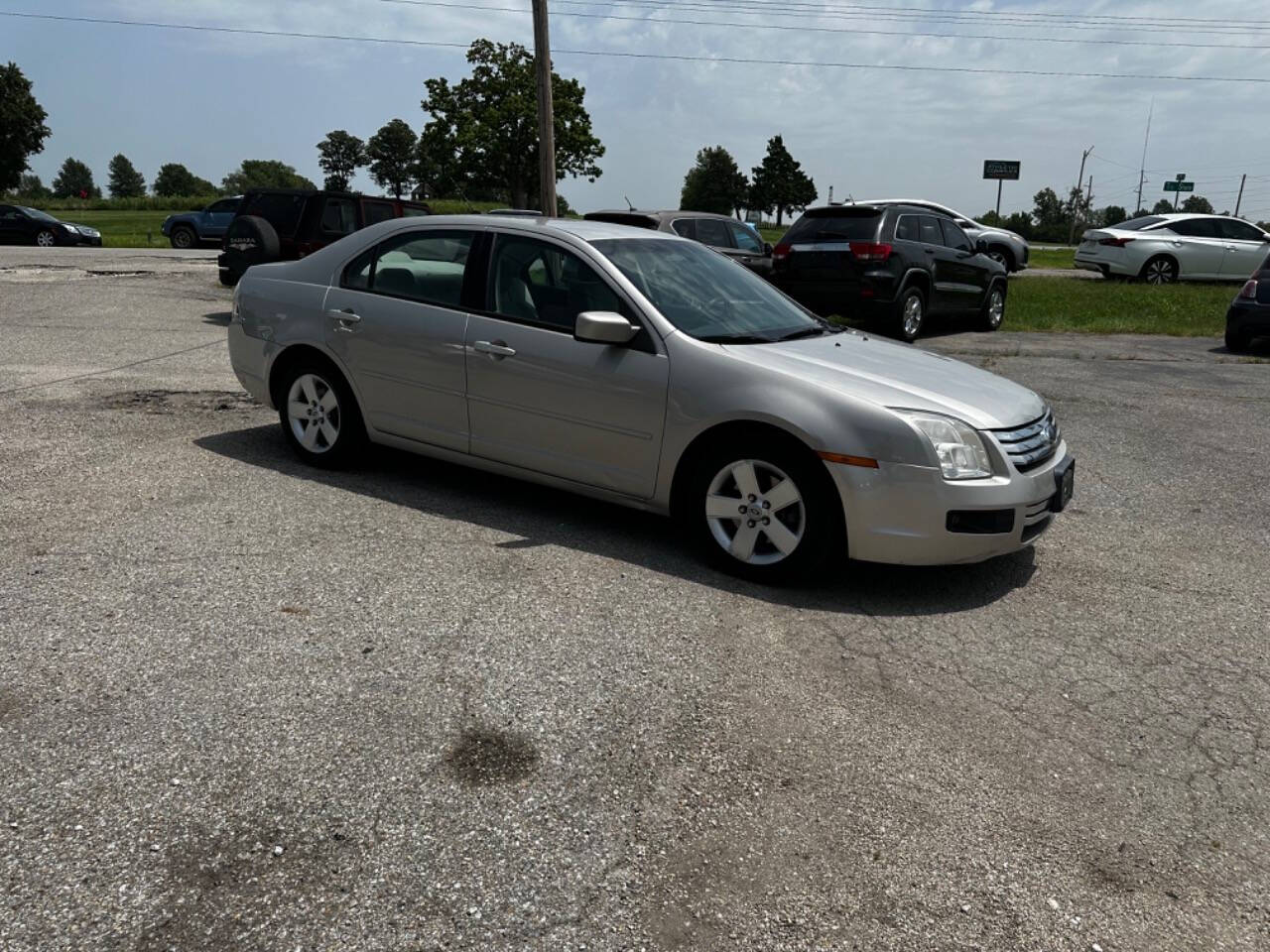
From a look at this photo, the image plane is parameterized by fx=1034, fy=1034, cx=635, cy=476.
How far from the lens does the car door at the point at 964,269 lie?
14258 millimetres

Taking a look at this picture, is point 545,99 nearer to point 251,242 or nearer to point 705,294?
point 251,242

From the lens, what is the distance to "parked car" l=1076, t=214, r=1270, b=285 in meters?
22.3

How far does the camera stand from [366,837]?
109 inches

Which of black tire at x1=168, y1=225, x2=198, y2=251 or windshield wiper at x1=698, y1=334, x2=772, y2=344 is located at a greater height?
windshield wiper at x1=698, y1=334, x2=772, y2=344

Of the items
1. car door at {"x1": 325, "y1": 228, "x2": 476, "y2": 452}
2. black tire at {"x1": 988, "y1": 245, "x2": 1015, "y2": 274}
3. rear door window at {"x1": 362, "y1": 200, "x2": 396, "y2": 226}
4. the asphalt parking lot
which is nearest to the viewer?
the asphalt parking lot

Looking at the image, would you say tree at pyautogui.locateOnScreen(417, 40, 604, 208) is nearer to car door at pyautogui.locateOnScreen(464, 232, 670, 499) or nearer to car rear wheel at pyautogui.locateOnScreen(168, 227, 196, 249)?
car rear wheel at pyautogui.locateOnScreen(168, 227, 196, 249)

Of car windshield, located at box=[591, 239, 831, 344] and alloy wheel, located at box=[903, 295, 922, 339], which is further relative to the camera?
alloy wheel, located at box=[903, 295, 922, 339]

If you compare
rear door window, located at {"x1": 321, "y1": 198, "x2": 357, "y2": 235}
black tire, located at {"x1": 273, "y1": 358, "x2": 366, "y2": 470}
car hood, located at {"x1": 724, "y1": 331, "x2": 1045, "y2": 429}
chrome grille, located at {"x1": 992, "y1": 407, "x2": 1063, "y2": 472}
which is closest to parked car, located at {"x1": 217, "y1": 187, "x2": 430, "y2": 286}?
rear door window, located at {"x1": 321, "y1": 198, "x2": 357, "y2": 235}

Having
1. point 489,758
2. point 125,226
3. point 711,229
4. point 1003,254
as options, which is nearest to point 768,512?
point 489,758

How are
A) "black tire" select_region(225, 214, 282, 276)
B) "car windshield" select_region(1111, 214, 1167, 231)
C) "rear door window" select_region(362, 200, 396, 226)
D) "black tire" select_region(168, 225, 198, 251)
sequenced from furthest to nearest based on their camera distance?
"black tire" select_region(168, 225, 198, 251) → "car windshield" select_region(1111, 214, 1167, 231) → "rear door window" select_region(362, 200, 396, 226) → "black tire" select_region(225, 214, 282, 276)

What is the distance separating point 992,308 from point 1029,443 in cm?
1157

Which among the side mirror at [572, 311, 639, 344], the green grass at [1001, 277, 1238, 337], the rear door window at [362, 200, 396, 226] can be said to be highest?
the rear door window at [362, 200, 396, 226]

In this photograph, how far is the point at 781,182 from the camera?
9850cm

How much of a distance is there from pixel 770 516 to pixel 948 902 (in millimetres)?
2251
